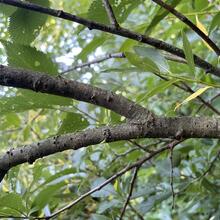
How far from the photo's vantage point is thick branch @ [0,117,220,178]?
1.59ft

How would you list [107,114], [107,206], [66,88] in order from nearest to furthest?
[66,88] < [107,114] < [107,206]

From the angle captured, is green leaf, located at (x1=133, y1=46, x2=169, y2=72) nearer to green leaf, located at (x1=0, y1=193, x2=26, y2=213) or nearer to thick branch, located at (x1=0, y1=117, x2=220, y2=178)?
thick branch, located at (x1=0, y1=117, x2=220, y2=178)

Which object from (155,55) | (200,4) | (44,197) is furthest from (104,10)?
(44,197)

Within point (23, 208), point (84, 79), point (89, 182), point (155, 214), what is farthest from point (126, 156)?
point (155, 214)

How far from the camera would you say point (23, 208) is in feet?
2.08

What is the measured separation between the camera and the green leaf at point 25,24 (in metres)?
0.59

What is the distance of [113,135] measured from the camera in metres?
0.49

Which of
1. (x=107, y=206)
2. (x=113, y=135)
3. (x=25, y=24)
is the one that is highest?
(x=25, y=24)

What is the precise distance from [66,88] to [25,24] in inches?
6.6

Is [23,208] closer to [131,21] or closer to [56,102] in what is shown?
[56,102]

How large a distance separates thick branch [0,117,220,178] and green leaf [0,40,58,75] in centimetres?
13

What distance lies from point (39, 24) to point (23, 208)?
0.25 metres

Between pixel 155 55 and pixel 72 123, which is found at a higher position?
pixel 155 55

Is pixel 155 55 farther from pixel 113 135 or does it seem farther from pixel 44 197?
pixel 44 197
